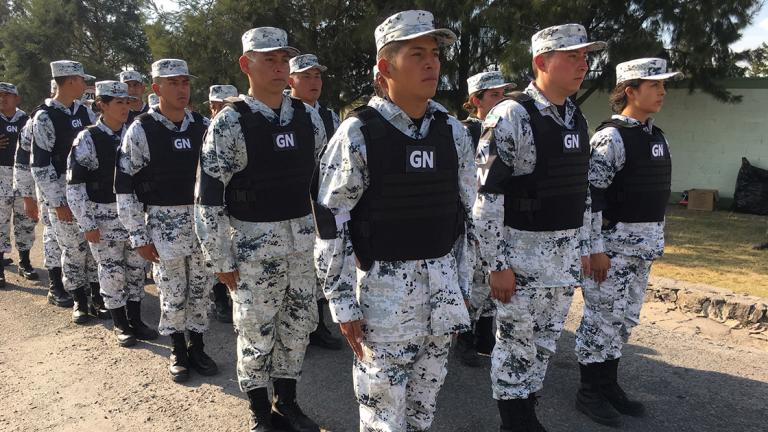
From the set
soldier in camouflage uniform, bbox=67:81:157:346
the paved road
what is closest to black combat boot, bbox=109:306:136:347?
soldier in camouflage uniform, bbox=67:81:157:346

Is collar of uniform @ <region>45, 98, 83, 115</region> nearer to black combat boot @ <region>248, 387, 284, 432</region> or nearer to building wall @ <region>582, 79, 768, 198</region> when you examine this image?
black combat boot @ <region>248, 387, 284, 432</region>

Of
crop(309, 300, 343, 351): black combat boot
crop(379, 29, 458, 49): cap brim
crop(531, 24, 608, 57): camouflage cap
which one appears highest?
crop(531, 24, 608, 57): camouflage cap

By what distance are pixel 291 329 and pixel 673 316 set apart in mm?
4072

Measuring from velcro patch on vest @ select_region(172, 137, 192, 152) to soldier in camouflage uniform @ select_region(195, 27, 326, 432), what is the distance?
1.19 metres

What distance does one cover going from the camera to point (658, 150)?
3.55m

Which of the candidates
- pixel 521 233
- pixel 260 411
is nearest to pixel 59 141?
pixel 260 411

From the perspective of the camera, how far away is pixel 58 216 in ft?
17.7

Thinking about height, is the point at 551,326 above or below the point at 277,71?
below

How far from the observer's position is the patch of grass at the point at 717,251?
664cm

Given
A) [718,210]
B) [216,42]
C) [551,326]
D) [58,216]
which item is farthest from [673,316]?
[216,42]

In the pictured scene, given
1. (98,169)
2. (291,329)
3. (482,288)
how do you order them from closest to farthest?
(291,329), (482,288), (98,169)

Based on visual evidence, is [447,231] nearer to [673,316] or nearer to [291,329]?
[291,329]

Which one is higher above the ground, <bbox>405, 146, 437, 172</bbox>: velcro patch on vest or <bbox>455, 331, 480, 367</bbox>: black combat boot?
<bbox>405, 146, 437, 172</bbox>: velcro patch on vest

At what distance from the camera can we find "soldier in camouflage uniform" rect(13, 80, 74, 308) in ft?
19.7
